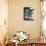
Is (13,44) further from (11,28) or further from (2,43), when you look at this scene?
(11,28)

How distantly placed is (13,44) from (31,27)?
1.28m

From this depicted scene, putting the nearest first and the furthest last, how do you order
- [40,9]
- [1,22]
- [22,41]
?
[22,41] → [1,22] → [40,9]

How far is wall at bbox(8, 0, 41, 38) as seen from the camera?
4531 mm

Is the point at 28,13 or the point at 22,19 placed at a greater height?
the point at 28,13

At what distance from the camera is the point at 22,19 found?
4605 millimetres

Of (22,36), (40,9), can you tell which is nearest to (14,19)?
(40,9)

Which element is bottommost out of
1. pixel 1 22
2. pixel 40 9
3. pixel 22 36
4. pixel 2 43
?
pixel 2 43

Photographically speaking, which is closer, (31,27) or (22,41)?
(22,41)

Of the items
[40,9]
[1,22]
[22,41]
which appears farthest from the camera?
[40,9]

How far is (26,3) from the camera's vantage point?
4590mm

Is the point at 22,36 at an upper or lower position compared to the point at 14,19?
lower

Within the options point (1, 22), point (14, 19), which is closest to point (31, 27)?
point (14, 19)

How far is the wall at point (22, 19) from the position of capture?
4531 mm

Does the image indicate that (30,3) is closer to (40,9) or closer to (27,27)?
(40,9)
